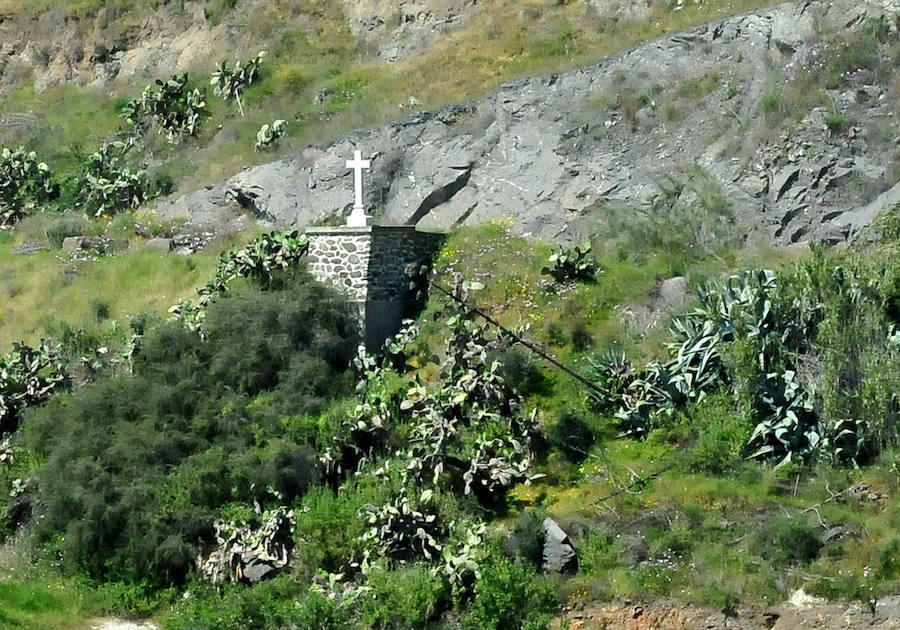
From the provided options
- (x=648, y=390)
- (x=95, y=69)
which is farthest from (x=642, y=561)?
(x=95, y=69)

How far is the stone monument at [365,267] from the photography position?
24219 millimetres

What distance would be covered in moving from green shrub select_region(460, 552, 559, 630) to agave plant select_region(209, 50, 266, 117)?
25.0 meters

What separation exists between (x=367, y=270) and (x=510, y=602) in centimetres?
893

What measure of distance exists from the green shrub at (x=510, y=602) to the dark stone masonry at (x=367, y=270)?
775 cm

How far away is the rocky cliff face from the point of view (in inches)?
1047

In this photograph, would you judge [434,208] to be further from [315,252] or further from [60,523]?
[60,523]

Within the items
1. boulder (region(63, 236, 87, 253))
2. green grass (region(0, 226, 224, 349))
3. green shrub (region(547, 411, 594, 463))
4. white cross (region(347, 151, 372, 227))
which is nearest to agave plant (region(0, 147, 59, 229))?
boulder (region(63, 236, 87, 253))

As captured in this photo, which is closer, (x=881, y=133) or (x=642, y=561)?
(x=642, y=561)

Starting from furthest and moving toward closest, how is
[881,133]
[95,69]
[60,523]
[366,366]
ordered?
[95,69] → [881,133] → [366,366] → [60,523]

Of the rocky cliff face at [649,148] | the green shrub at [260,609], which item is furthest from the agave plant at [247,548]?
the rocky cliff face at [649,148]

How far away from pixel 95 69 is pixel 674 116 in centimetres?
2603

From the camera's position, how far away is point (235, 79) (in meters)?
39.5

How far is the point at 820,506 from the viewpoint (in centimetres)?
1822

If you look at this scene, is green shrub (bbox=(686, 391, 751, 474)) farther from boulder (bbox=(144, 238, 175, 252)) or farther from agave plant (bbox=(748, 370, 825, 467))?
boulder (bbox=(144, 238, 175, 252))
